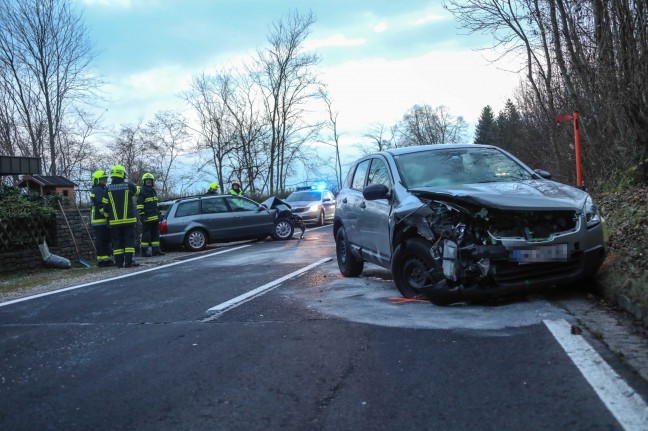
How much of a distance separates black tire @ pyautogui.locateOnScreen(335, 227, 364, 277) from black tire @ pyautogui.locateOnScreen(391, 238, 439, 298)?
1.87 meters

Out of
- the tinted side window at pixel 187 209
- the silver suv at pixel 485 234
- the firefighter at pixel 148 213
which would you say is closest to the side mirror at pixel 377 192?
the silver suv at pixel 485 234

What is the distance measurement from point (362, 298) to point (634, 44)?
737 cm

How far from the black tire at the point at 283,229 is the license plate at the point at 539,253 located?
40.7 feet

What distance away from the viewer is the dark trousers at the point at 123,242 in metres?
11.5

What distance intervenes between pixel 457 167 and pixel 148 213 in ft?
30.8

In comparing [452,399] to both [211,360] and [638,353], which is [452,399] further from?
[211,360]

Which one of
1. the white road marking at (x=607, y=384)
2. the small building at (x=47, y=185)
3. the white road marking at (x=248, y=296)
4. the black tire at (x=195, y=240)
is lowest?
the white road marking at (x=607, y=384)

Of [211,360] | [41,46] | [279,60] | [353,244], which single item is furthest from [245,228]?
[279,60]

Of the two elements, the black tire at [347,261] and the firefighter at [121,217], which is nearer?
the black tire at [347,261]

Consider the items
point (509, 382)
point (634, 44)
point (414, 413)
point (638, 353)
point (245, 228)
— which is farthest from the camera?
point (245, 228)

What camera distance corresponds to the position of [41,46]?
27469 millimetres

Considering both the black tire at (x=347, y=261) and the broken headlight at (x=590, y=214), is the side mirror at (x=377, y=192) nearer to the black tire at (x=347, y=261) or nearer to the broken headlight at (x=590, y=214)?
the black tire at (x=347, y=261)

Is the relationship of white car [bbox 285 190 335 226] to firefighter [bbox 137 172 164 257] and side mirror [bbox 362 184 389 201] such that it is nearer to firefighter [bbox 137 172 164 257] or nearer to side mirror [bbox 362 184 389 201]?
firefighter [bbox 137 172 164 257]

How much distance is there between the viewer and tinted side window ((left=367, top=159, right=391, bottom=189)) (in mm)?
6701
